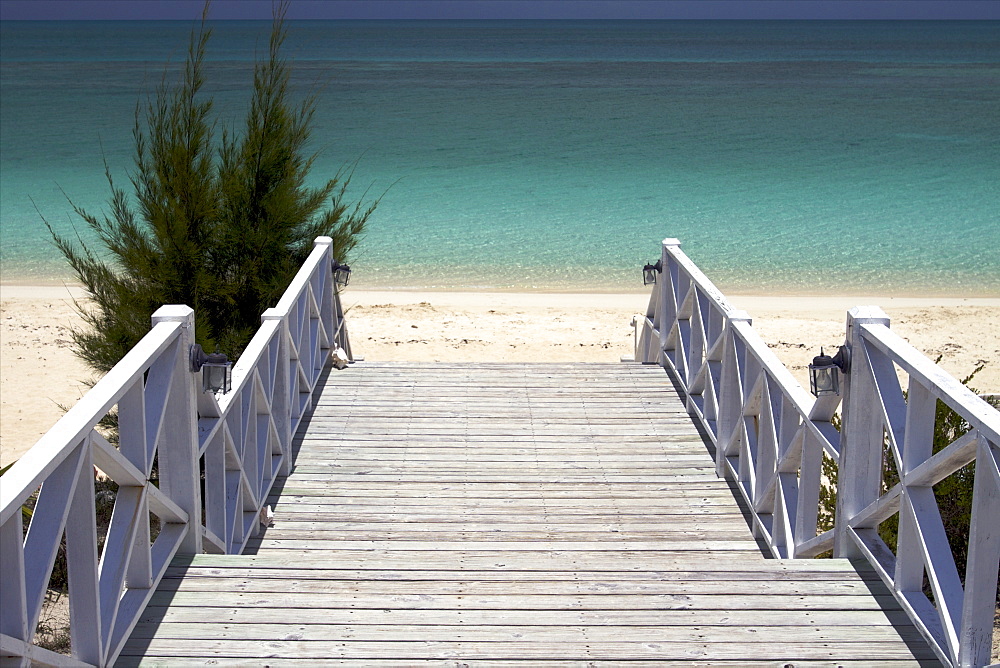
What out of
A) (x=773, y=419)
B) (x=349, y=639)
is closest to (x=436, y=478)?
(x=773, y=419)

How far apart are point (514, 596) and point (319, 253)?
4297 millimetres

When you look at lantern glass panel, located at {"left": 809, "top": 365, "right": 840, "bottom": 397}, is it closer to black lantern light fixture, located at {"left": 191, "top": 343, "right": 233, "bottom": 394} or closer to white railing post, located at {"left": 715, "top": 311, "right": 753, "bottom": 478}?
white railing post, located at {"left": 715, "top": 311, "right": 753, "bottom": 478}

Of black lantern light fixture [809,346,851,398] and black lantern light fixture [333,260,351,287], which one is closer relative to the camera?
black lantern light fixture [809,346,851,398]

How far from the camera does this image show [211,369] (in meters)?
4.14

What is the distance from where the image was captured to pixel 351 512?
18.1ft

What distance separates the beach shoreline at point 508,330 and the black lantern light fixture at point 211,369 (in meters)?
6.87

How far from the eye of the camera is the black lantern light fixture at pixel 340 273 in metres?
8.35

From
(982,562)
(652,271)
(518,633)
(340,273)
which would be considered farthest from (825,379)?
(340,273)

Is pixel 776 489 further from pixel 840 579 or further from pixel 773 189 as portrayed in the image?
pixel 773 189

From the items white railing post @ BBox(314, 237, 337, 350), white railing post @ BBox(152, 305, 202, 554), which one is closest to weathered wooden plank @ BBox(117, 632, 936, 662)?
white railing post @ BBox(152, 305, 202, 554)

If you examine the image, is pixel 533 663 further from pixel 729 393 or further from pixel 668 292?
pixel 668 292

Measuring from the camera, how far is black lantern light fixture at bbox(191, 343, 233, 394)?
4078 millimetres

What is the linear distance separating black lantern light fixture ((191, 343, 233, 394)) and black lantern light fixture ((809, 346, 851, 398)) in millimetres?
2316

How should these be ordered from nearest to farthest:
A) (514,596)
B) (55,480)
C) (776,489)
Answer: (55,480) < (514,596) < (776,489)
